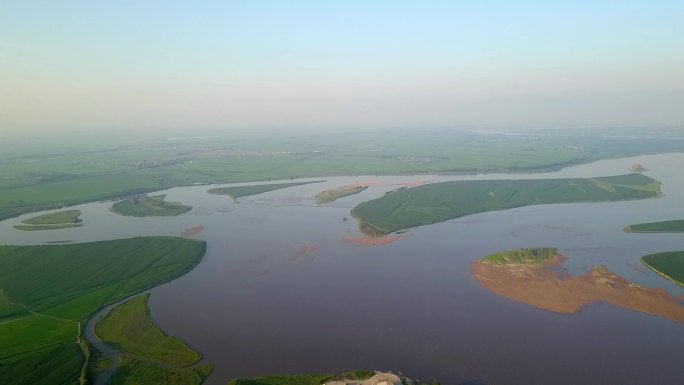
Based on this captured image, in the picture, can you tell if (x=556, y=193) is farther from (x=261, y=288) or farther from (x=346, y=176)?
(x=261, y=288)

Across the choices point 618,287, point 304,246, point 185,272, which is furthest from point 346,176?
point 618,287

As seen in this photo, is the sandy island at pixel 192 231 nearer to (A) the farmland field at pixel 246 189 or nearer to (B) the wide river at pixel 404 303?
(B) the wide river at pixel 404 303

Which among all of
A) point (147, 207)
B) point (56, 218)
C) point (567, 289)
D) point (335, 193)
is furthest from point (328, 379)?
point (335, 193)

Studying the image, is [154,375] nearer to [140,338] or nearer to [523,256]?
[140,338]

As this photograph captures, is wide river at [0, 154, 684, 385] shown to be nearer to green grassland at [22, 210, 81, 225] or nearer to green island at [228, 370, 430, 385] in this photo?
green island at [228, 370, 430, 385]

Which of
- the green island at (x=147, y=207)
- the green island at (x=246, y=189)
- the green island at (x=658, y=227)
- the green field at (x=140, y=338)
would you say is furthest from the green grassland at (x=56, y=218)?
the green island at (x=658, y=227)

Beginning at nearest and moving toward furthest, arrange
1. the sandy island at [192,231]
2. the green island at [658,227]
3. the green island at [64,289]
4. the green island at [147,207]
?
the green island at [64,289]
the green island at [658,227]
the sandy island at [192,231]
the green island at [147,207]
